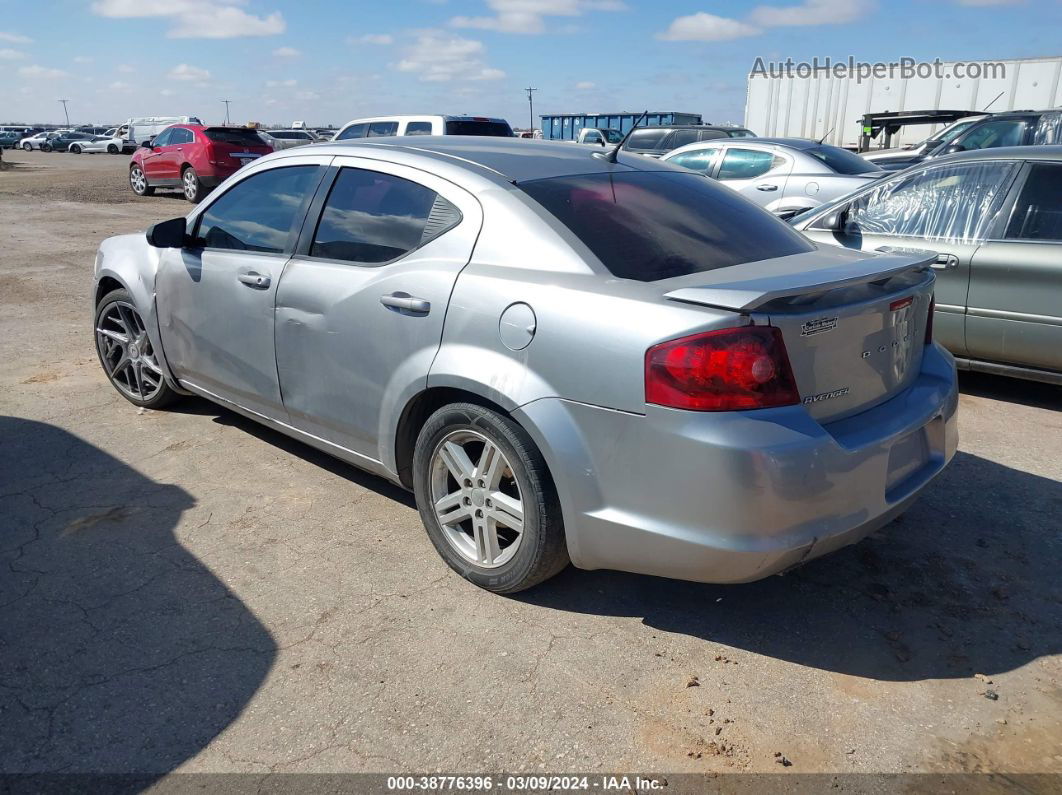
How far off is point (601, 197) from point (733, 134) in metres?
13.5

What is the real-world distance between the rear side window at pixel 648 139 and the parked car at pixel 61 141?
49.1 m

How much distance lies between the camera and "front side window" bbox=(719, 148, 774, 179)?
10.3 meters

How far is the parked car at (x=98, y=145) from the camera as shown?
48.6m

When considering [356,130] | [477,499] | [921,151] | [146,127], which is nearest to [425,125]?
[356,130]

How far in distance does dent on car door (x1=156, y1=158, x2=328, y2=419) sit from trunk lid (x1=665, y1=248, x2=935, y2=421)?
6.66 ft

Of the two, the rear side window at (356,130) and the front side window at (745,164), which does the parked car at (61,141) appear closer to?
the rear side window at (356,130)

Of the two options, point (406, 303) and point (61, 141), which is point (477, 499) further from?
point (61, 141)

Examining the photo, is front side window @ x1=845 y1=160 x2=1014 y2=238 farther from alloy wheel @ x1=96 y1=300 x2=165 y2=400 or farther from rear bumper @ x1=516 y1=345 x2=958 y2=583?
alloy wheel @ x1=96 y1=300 x2=165 y2=400

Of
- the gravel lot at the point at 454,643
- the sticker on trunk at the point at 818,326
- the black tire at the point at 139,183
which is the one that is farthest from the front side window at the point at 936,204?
the black tire at the point at 139,183

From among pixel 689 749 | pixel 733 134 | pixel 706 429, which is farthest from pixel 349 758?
Result: pixel 733 134

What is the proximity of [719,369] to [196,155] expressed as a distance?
1833 centimetres

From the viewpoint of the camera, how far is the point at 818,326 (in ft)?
8.60

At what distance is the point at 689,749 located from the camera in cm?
242

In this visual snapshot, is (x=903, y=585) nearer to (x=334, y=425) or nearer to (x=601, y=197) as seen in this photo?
A: (x=601, y=197)
